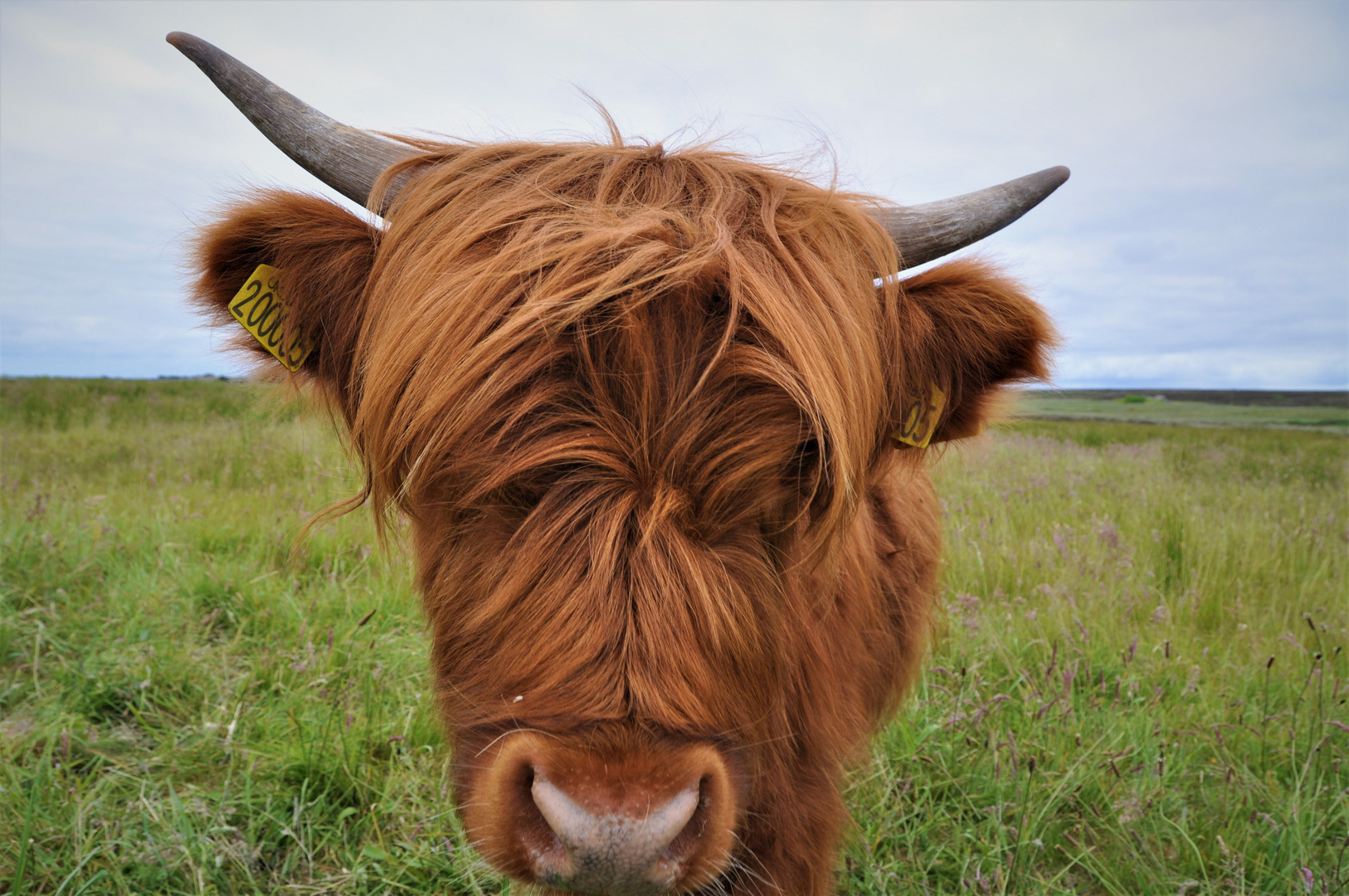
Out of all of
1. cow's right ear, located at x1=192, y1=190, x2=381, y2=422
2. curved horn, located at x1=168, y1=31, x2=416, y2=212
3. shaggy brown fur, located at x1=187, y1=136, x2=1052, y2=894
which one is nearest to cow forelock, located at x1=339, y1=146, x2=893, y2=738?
shaggy brown fur, located at x1=187, y1=136, x2=1052, y2=894

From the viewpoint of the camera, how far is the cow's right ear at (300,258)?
1766mm

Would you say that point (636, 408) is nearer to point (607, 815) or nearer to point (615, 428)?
point (615, 428)

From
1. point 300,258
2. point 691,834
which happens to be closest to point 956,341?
point 691,834

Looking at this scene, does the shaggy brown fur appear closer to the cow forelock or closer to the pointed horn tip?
the cow forelock

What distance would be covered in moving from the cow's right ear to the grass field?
1.56 ft

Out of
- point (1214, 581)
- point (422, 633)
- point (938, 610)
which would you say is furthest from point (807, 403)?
point (1214, 581)

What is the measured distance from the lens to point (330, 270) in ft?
5.92

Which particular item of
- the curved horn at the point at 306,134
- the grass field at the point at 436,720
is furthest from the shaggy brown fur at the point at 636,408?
the grass field at the point at 436,720

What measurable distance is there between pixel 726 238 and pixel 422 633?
3.03 metres

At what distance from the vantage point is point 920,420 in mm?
1950

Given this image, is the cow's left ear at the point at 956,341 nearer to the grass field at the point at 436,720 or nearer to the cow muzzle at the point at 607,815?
the grass field at the point at 436,720

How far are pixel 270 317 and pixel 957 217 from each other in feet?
6.07

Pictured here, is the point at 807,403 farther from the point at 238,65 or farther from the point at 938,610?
the point at 938,610

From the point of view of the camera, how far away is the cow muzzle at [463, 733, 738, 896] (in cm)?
109
